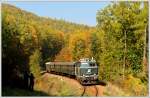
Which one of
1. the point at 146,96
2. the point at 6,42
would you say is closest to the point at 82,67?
the point at 146,96

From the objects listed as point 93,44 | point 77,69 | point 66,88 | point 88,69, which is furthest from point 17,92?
point 93,44

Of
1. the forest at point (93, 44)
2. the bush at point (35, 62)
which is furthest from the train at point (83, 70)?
the bush at point (35, 62)

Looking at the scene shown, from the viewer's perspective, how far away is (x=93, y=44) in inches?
1300

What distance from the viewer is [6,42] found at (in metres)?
21.6

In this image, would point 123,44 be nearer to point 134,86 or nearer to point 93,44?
point 93,44

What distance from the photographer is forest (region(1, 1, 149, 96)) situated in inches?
887

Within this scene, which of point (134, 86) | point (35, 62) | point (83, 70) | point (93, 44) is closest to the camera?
point (35, 62)

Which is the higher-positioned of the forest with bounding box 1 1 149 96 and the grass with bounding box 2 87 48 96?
the forest with bounding box 1 1 149 96

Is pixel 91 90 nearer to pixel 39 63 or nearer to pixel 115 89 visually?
pixel 115 89

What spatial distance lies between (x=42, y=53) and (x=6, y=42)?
15.2ft

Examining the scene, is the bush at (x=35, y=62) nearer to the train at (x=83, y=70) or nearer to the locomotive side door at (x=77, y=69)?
the train at (x=83, y=70)

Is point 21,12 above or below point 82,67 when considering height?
above

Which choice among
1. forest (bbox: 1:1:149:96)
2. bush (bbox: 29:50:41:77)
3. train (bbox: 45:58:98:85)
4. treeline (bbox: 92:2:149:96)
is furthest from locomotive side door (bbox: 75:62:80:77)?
bush (bbox: 29:50:41:77)

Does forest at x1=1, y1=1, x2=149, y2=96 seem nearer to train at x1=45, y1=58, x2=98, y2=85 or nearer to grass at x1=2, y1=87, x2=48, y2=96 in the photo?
grass at x1=2, y1=87, x2=48, y2=96
